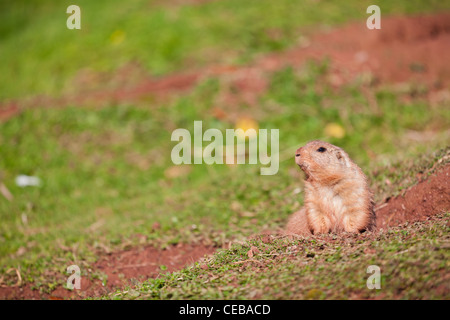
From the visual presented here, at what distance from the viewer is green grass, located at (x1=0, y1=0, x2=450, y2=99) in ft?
37.2

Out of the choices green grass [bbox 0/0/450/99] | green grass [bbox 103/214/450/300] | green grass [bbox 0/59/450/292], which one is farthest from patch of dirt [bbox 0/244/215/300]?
green grass [bbox 0/0/450/99]

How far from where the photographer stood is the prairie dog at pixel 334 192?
4262mm

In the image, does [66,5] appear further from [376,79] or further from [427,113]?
Result: [427,113]

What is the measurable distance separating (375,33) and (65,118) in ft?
21.7

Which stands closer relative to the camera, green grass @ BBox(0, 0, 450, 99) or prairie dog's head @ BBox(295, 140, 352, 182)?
prairie dog's head @ BBox(295, 140, 352, 182)

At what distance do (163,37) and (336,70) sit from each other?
4.39 meters

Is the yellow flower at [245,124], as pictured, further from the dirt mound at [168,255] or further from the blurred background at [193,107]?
the dirt mound at [168,255]

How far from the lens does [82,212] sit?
24.6ft

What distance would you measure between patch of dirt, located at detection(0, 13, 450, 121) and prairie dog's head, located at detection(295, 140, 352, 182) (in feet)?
16.9

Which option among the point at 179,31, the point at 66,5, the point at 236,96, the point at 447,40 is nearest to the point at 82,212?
the point at 236,96

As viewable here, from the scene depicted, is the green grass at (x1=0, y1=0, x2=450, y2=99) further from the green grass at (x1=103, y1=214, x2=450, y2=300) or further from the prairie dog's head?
the green grass at (x1=103, y1=214, x2=450, y2=300)

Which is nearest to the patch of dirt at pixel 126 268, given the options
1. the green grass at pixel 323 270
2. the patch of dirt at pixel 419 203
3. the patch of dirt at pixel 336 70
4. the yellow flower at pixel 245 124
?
the green grass at pixel 323 270

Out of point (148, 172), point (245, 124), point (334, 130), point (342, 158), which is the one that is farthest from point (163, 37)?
point (342, 158)

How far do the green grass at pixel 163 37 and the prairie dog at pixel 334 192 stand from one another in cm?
662
